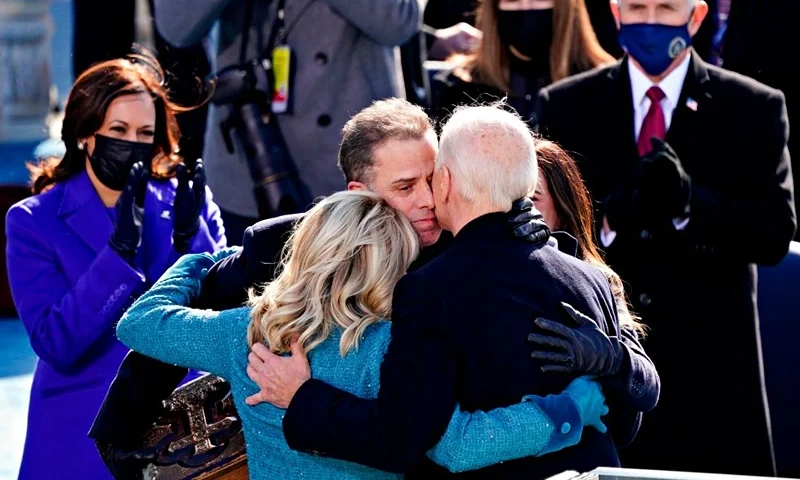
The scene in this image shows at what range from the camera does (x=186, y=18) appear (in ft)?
15.8

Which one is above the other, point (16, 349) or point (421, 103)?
point (421, 103)

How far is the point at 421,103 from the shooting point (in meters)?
5.31

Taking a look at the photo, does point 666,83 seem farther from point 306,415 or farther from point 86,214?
point 306,415

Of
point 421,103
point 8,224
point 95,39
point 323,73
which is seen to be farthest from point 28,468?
point 95,39

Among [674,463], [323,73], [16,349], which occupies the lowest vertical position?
[16,349]

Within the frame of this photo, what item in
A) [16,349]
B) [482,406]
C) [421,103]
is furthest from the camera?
[16,349]

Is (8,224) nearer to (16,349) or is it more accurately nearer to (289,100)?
(289,100)

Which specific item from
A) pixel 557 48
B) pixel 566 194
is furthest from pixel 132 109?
pixel 557 48

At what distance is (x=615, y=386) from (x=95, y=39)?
4.87 meters

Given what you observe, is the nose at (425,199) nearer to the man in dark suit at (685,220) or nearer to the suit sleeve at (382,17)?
the man in dark suit at (685,220)

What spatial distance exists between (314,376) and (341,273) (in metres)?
0.21

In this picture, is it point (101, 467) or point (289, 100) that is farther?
point (289, 100)

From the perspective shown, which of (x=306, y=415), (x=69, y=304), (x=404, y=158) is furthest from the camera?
(x=69, y=304)

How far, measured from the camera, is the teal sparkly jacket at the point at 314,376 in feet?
8.99
